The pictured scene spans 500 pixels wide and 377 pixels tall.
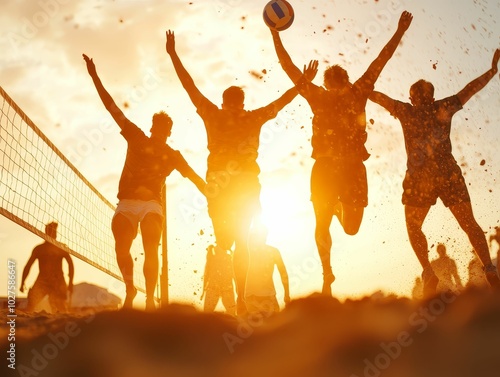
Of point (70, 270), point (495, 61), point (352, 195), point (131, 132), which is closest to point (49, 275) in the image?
point (70, 270)

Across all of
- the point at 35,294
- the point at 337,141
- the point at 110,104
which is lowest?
the point at 337,141

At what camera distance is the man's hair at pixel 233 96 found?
582 centimetres

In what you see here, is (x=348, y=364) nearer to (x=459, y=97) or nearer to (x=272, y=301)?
(x=459, y=97)

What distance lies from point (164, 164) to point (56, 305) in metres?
5.24

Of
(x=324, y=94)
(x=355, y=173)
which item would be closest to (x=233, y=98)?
(x=324, y=94)

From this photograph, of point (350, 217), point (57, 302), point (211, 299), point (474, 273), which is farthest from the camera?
point (211, 299)

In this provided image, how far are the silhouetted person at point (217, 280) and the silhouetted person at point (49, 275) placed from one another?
2.08m

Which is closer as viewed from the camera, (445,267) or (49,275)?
(49,275)

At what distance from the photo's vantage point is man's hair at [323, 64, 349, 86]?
5785 millimetres

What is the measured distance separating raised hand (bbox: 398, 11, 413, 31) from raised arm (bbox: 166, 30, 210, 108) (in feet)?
6.19

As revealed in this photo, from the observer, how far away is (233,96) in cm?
583

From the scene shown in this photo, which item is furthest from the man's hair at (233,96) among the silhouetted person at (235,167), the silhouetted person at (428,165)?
the silhouetted person at (428,165)

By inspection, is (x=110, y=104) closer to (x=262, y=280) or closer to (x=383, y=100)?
(x=383, y=100)

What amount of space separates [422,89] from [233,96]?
71.3 inches
